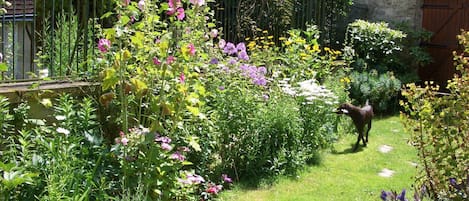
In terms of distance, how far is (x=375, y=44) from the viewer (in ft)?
34.2

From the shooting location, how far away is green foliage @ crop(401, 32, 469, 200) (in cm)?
397

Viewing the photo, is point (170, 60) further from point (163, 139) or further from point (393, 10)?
point (393, 10)

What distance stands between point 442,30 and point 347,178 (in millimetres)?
6634

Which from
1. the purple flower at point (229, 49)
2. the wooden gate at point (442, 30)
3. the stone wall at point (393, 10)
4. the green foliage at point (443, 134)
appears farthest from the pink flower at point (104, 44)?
the stone wall at point (393, 10)

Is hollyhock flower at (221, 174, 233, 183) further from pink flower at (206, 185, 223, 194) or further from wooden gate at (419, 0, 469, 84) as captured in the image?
wooden gate at (419, 0, 469, 84)

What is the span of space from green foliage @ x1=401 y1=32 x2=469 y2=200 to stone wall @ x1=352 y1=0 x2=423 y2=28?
7.57m

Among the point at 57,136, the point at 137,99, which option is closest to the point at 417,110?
the point at 137,99

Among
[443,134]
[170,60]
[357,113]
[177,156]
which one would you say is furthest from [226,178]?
[357,113]

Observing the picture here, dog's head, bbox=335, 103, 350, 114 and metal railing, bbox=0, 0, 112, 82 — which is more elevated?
metal railing, bbox=0, 0, 112, 82

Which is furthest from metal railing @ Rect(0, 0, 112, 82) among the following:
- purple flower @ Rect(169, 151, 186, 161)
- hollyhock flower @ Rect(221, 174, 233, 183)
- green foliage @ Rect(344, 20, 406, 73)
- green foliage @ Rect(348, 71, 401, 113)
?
green foliage @ Rect(344, 20, 406, 73)

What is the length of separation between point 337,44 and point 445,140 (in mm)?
5976

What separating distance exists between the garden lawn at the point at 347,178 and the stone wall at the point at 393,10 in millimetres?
4658

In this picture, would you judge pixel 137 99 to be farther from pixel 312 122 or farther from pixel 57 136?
pixel 312 122

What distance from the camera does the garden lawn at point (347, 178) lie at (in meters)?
5.12
